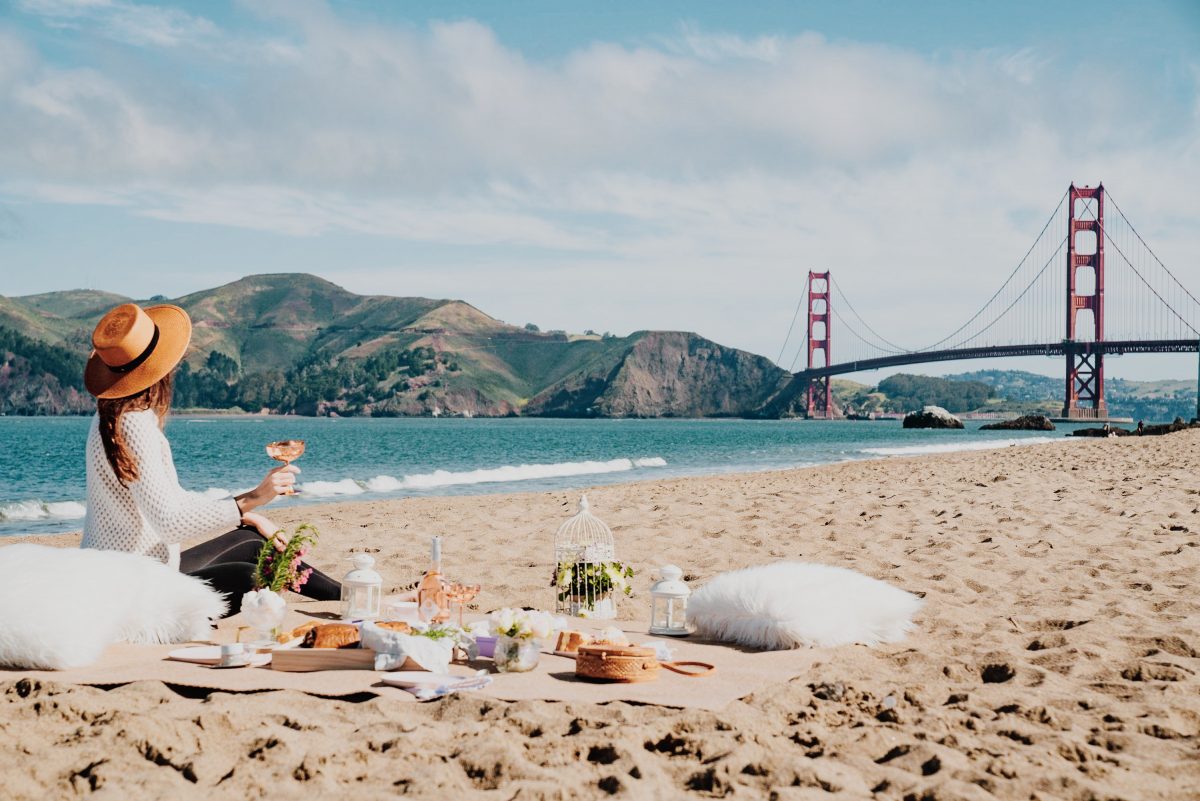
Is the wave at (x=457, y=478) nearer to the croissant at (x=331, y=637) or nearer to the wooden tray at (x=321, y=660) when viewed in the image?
the croissant at (x=331, y=637)

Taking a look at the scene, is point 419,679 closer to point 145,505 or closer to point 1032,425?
point 145,505

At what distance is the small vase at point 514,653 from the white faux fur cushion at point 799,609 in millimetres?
1133

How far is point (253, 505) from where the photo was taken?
4641 millimetres

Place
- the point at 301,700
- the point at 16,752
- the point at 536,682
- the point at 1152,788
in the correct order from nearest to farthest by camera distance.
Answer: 1. the point at 1152,788
2. the point at 16,752
3. the point at 301,700
4. the point at 536,682

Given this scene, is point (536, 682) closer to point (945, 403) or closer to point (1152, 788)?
point (1152, 788)

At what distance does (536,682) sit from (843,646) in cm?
146

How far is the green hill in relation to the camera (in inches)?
4606

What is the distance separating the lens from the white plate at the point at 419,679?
392cm

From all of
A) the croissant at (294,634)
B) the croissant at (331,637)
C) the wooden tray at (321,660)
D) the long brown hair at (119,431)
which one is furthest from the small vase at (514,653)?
the long brown hair at (119,431)

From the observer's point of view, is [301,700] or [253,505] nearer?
[301,700]

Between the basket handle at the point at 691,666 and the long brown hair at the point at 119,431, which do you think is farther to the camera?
the long brown hair at the point at 119,431

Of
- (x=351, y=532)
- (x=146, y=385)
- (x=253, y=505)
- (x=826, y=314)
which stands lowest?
(x=351, y=532)

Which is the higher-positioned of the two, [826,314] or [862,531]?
[826,314]

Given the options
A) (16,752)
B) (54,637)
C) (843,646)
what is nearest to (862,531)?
(843,646)
